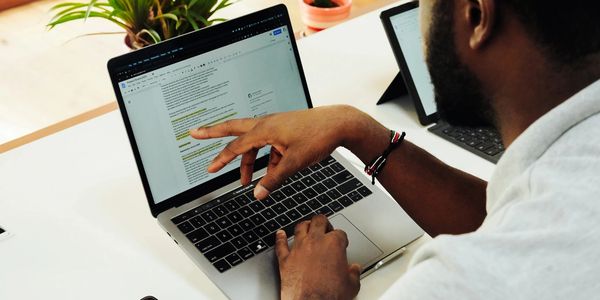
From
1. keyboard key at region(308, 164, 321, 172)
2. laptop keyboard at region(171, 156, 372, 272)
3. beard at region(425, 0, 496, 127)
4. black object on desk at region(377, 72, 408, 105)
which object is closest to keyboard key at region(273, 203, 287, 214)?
laptop keyboard at region(171, 156, 372, 272)

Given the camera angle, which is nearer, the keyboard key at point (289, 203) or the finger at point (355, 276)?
the finger at point (355, 276)

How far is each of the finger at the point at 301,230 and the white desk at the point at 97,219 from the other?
113 millimetres

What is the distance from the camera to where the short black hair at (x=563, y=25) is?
641 mm

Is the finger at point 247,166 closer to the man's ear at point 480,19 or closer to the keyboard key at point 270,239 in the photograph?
the keyboard key at point 270,239

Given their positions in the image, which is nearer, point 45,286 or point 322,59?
point 45,286

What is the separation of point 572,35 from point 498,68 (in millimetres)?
89

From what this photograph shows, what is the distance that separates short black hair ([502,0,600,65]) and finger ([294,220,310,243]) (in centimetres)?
44

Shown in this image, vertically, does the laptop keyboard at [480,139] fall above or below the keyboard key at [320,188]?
below

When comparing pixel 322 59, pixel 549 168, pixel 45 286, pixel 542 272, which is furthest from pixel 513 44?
pixel 322 59

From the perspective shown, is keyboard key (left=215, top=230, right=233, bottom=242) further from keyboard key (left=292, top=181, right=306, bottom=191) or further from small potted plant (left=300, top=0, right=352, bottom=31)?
small potted plant (left=300, top=0, right=352, bottom=31)

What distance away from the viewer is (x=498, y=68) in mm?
717

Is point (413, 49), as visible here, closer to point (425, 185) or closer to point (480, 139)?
point (480, 139)

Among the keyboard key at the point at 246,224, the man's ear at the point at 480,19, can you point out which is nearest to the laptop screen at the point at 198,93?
the keyboard key at the point at 246,224

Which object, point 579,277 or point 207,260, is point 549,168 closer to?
point 579,277
